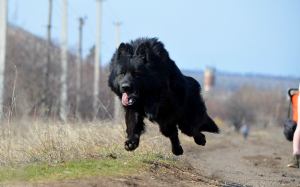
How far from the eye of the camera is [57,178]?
5914 mm

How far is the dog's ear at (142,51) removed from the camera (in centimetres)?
716

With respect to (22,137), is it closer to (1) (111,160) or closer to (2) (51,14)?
(1) (111,160)

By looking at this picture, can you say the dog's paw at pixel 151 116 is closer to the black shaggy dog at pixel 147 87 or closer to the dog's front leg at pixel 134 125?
the black shaggy dog at pixel 147 87

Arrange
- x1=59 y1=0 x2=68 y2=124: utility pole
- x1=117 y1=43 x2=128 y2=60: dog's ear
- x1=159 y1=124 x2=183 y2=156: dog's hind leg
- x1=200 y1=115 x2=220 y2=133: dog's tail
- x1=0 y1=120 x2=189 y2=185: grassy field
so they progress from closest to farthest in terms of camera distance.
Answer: x1=0 y1=120 x2=189 y2=185: grassy field → x1=117 y1=43 x2=128 y2=60: dog's ear → x1=159 y1=124 x2=183 y2=156: dog's hind leg → x1=200 y1=115 x2=220 y2=133: dog's tail → x1=59 y1=0 x2=68 y2=124: utility pole

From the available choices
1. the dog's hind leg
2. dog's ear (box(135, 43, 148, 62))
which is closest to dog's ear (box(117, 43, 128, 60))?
dog's ear (box(135, 43, 148, 62))

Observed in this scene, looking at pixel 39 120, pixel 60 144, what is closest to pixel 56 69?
pixel 39 120

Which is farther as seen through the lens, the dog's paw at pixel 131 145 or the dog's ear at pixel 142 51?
the dog's ear at pixel 142 51

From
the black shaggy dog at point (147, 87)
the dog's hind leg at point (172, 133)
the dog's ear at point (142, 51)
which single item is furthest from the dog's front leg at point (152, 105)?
the dog's hind leg at point (172, 133)

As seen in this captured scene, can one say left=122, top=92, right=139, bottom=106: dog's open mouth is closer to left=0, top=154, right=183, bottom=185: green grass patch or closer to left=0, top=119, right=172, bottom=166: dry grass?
left=0, top=154, right=183, bottom=185: green grass patch

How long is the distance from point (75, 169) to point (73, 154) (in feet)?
3.75

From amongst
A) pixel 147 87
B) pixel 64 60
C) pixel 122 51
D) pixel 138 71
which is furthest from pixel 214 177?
pixel 64 60

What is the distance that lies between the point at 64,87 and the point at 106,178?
19.5 meters

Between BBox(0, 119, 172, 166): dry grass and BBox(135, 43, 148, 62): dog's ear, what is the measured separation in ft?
6.08

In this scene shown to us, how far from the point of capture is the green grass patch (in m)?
5.97
